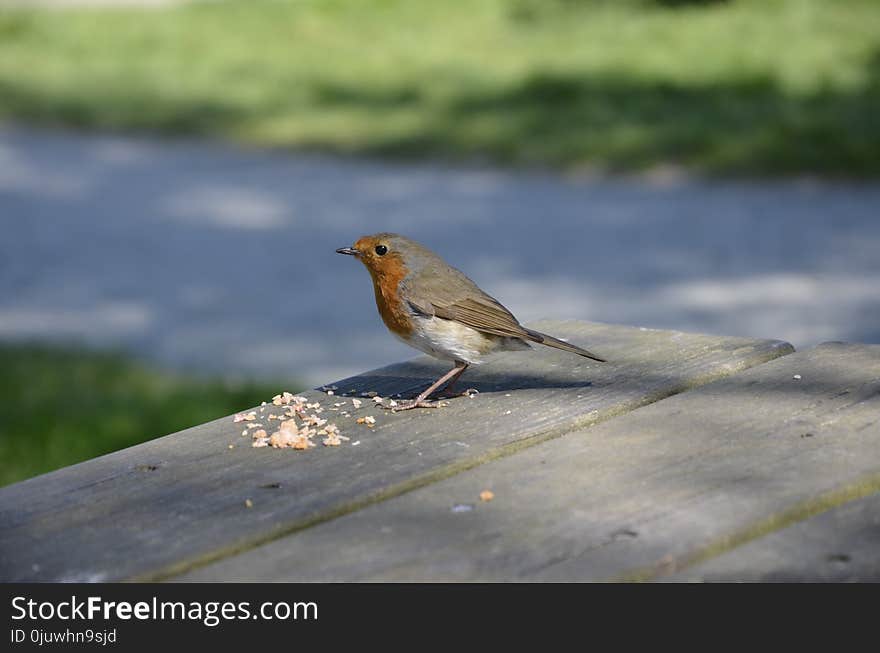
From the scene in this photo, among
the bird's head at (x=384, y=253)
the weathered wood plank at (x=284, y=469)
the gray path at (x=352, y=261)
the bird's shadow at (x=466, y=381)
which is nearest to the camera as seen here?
the weathered wood plank at (x=284, y=469)

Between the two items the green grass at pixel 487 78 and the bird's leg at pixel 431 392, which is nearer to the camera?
the bird's leg at pixel 431 392

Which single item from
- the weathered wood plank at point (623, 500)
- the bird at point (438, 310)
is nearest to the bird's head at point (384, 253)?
the bird at point (438, 310)

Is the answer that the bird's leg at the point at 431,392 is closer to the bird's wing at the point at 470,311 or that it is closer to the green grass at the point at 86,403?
the bird's wing at the point at 470,311

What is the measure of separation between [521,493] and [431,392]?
2.80ft

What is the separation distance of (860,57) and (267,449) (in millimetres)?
11439

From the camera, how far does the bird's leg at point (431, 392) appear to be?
2682 millimetres

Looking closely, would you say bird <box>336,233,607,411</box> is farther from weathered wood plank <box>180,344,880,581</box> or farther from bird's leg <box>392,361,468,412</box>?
weathered wood plank <box>180,344,880,581</box>

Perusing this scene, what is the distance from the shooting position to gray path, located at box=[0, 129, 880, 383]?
23.3 ft

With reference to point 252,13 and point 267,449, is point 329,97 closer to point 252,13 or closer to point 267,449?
point 252,13

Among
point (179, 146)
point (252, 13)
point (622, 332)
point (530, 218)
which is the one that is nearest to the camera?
point (622, 332)

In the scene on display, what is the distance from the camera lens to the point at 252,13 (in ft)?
56.5

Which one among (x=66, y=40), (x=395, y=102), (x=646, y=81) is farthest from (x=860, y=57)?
(x=66, y=40)

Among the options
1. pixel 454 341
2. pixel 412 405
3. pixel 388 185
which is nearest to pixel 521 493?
pixel 412 405

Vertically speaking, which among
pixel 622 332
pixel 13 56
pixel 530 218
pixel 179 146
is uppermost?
pixel 13 56
